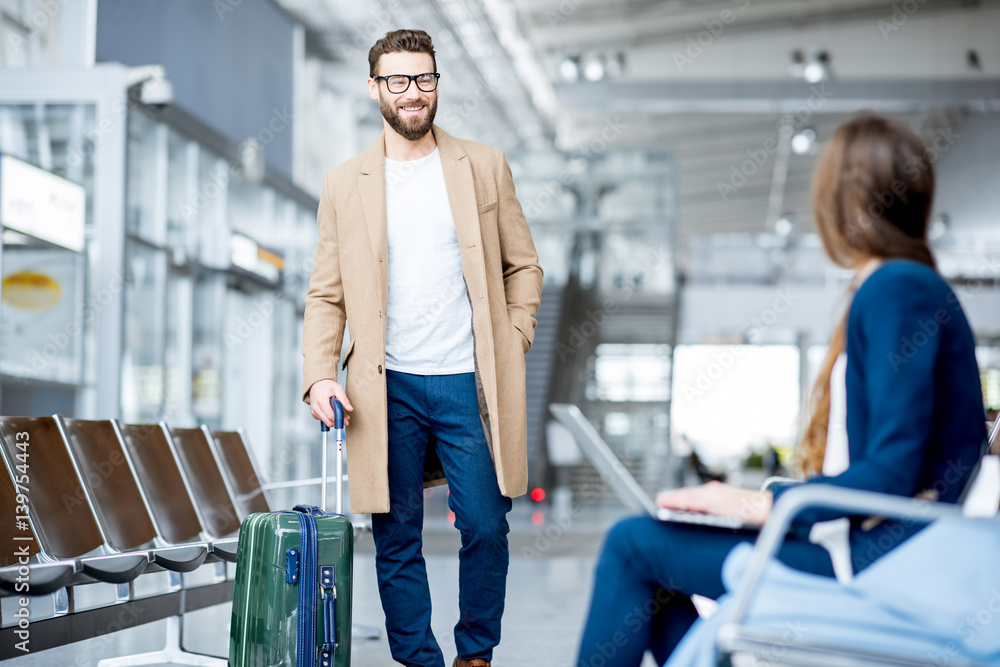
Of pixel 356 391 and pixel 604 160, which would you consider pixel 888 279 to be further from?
pixel 604 160

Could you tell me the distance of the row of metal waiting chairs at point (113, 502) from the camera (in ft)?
9.71

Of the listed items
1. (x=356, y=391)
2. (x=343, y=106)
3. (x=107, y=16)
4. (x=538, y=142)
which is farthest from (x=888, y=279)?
(x=538, y=142)

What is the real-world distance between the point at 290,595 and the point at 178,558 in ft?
2.73

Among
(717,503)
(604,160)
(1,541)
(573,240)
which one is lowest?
(1,541)

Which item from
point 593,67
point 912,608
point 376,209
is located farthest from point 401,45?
point 593,67

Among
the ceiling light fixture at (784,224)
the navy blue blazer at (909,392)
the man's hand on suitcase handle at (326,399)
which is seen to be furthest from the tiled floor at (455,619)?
the ceiling light fixture at (784,224)

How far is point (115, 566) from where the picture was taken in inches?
115

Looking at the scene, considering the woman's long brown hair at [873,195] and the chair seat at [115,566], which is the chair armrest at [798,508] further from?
the chair seat at [115,566]

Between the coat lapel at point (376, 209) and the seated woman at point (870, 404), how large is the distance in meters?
1.24

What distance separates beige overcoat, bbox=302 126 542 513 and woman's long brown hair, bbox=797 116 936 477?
118 centimetres

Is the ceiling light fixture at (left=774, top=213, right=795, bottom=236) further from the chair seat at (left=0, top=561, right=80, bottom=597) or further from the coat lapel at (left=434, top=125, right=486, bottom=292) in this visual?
the chair seat at (left=0, top=561, right=80, bottom=597)

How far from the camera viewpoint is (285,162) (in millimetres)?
13766

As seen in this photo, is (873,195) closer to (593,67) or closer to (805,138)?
(593,67)

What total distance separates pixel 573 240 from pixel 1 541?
17464 millimetres
